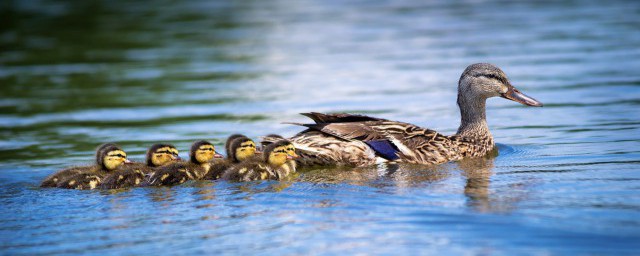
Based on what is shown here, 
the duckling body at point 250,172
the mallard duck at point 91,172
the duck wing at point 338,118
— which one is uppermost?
the duck wing at point 338,118

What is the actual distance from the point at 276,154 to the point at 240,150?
0.38 m

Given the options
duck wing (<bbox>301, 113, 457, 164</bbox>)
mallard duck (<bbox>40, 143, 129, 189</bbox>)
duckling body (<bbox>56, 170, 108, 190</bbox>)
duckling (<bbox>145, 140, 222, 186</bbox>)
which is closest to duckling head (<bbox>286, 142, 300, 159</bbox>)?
duck wing (<bbox>301, 113, 457, 164</bbox>)

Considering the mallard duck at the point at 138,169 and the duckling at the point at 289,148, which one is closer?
the mallard duck at the point at 138,169

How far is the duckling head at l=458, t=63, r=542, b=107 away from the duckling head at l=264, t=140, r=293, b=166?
2.26 metres

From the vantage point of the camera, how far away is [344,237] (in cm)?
684

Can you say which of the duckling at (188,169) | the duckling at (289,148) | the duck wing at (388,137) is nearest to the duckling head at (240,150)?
the duckling at (188,169)

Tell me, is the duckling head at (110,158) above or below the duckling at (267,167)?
above

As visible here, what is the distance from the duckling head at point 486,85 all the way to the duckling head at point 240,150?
2369 mm

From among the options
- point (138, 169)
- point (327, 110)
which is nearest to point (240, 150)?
point (138, 169)

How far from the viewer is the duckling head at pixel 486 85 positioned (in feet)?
34.1

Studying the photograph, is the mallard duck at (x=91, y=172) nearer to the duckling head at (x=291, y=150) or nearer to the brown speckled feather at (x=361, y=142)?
the duckling head at (x=291, y=150)

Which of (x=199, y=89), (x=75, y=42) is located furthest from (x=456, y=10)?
(x=199, y=89)

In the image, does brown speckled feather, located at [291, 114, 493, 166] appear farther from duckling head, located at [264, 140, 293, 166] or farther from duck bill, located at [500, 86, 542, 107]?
duck bill, located at [500, 86, 542, 107]

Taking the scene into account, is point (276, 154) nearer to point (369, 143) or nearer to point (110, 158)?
point (369, 143)
